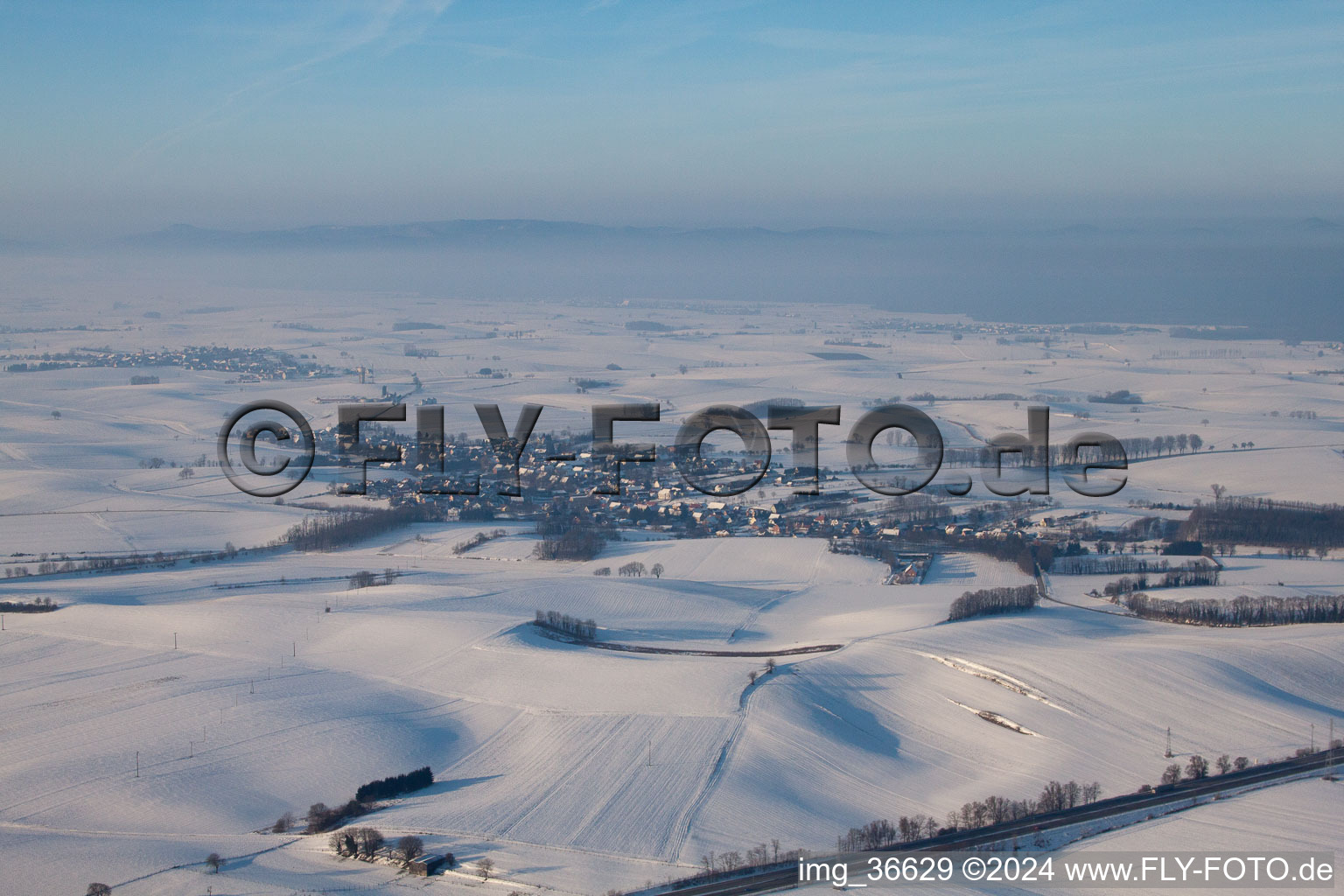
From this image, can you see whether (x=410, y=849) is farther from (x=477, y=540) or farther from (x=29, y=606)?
(x=477, y=540)

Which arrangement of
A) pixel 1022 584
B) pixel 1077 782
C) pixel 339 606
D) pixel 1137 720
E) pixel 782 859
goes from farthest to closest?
pixel 1022 584, pixel 339 606, pixel 1137 720, pixel 1077 782, pixel 782 859

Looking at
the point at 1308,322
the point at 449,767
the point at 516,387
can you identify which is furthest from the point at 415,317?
the point at 449,767

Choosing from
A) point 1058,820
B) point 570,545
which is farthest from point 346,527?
point 1058,820

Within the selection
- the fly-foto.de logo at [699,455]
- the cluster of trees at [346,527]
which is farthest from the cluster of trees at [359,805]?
the fly-foto.de logo at [699,455]

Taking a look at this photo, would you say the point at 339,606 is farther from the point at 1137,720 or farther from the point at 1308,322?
the point at 1308,322

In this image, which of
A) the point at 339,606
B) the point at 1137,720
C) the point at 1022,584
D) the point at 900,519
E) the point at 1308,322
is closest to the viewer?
the point at 1137,720

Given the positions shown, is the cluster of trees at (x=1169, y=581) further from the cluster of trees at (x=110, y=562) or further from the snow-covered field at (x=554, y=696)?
the cluster of trees at (x=110, y=562)
